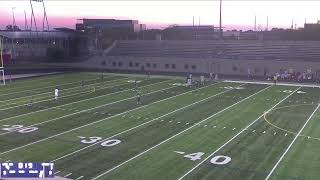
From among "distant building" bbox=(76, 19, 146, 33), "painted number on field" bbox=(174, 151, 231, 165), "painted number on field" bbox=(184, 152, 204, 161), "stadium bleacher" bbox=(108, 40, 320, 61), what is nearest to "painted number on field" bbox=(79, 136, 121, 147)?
"painted number on field" bbox=(174, 151, 231, 165)

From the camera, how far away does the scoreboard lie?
39.7 feet

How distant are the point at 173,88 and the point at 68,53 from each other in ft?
119

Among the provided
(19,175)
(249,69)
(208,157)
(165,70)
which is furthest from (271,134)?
(165,70)

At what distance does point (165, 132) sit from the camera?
2128cm

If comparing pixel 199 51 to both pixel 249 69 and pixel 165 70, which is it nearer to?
pixel 165 70

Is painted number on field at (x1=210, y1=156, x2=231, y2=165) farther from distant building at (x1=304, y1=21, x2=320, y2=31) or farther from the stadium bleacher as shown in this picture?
distant building at (x1=304, y1=21, x2=320, y2=31)

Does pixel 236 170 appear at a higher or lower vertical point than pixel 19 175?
lower

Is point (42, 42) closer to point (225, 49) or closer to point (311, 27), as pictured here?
point (225, 49)

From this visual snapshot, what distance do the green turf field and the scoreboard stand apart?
2.85 metres

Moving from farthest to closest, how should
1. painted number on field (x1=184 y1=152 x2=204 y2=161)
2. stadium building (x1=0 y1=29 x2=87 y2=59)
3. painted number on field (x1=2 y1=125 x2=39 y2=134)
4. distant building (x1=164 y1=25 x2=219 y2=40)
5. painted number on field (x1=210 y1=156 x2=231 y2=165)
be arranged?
distant building (x1=164 y1=25 x2=219 y2=40), stadium building (x1=0 y1=29 x2=87 y2=59), painted number on field (x1=2 y1=125 x2=39 y2=134), painted number on field (x1=184 y1=152 x2=204 y2=161), painted number on field (x1=210 y1=156 x2=231 y2=165)

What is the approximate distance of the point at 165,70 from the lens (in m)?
54.6

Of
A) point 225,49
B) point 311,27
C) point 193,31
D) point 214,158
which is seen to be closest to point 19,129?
point 214,158

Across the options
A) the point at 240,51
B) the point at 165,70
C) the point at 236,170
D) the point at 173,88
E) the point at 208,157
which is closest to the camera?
the point at 236,170

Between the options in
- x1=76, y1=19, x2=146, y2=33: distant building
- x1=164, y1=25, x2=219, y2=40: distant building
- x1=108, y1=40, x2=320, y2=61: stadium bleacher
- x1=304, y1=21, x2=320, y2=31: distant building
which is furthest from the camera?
x1=164, y1=25, x2=219, y2=40: distant building
